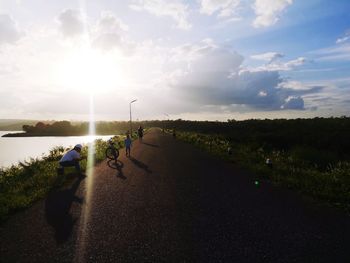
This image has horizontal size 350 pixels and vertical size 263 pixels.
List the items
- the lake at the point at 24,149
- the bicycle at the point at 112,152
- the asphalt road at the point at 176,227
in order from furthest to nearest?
the lake at the point at 24,149 < the bicycle at the point at 112,152 < the asphalt road at the point at 176,227

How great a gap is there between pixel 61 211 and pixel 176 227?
3775 mm

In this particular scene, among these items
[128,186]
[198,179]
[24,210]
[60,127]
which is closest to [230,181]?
→ [198,179]

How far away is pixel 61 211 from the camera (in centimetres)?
917

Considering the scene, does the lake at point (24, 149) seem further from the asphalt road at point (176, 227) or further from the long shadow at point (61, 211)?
the asphalt road at point (176, 227)

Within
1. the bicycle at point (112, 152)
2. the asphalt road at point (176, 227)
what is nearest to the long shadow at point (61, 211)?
the asphalt road at point (176, 227)

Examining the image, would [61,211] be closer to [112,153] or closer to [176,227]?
[176,227]

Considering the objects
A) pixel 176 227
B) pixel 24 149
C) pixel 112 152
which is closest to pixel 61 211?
pixel 176 227

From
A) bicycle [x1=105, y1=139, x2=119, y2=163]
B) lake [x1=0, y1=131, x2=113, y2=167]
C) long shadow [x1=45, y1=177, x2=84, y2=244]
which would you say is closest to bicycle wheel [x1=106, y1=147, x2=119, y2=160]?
bicycle [x1=105, y1=139, x2=119, y2=163]

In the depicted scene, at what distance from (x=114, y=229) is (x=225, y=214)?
320 cm

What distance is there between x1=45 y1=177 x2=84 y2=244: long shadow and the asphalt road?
3cm

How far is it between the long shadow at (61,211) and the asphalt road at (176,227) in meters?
0.03

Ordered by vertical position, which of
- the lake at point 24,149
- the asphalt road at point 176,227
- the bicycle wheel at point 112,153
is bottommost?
the lake at point 24,149

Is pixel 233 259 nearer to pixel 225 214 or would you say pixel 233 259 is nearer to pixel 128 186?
pixel 225 214

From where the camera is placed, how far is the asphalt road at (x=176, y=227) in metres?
6.10
